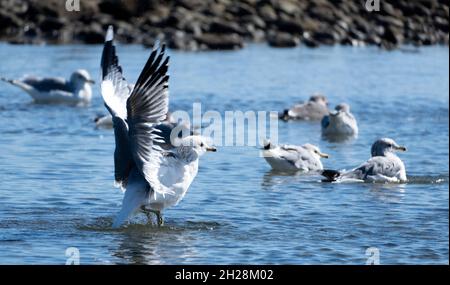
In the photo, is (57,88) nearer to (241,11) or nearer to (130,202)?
(130,202)

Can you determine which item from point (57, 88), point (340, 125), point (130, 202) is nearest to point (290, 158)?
point (340, 125)

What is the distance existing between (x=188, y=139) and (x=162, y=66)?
1.27m

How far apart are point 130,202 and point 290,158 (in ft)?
14.2

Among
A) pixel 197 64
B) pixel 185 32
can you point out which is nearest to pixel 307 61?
pixel 197 64

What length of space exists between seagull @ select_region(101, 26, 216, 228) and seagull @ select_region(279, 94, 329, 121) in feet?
28.2

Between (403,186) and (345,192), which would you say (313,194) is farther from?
(403,186)

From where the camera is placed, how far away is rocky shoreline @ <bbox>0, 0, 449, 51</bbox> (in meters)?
33.8

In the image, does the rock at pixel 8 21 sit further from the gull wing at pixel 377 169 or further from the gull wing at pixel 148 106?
the gull wing at pixel 148 106

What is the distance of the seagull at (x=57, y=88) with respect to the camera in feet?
69.0

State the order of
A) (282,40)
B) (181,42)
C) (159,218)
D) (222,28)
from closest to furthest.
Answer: (159,218)
(181,42)
(282,40)
(222,28)

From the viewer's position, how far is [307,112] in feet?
64.4

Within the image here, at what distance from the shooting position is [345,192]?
12852 millimetres

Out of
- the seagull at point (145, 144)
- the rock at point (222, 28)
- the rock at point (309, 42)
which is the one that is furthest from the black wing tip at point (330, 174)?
the rock at point (222, 28)

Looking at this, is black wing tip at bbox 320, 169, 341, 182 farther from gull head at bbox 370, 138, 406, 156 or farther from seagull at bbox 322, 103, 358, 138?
seagull at bbox 322, 103, 358, 138
